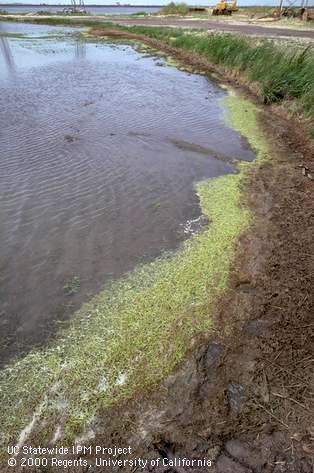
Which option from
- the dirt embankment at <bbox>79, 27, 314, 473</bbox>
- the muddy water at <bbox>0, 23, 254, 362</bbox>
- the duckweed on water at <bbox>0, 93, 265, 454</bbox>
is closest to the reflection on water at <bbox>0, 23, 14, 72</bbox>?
the muddy water at <bbox>0, 23, 254, 362</bbox>

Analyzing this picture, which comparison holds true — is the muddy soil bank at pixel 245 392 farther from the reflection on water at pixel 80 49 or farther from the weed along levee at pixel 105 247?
the reflection on water at pixel 80 49

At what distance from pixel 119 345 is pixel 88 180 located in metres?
4.05

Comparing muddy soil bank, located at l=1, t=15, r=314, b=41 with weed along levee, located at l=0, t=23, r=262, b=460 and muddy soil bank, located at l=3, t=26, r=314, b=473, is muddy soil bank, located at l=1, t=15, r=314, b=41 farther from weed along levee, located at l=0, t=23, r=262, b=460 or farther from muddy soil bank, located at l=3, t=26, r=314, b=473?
muddy soil bank, located at l=3, t=26, r=314, b=473

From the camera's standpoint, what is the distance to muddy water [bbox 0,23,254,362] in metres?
4.19

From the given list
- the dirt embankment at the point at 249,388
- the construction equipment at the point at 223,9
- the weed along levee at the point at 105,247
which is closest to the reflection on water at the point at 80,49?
the weed along levee at the point at 105,247

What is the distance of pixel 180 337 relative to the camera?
3.49 meters

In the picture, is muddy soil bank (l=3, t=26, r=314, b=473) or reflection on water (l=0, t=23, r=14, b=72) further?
reflection on water (l=0, t=23, r=14, b=72)

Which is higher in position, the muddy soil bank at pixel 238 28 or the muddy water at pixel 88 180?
the muddy soil bank at pixel 238 28

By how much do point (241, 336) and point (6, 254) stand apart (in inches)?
134

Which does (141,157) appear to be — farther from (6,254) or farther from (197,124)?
(6,254)

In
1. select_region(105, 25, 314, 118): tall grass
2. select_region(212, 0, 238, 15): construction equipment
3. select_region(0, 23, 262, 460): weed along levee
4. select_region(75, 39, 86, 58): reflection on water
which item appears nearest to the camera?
select_region(0, 23, 262, 460): weed along levee

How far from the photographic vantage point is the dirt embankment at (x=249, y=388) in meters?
2.57

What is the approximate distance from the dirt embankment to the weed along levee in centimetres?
21

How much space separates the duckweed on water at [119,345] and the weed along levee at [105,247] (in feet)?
0.04
